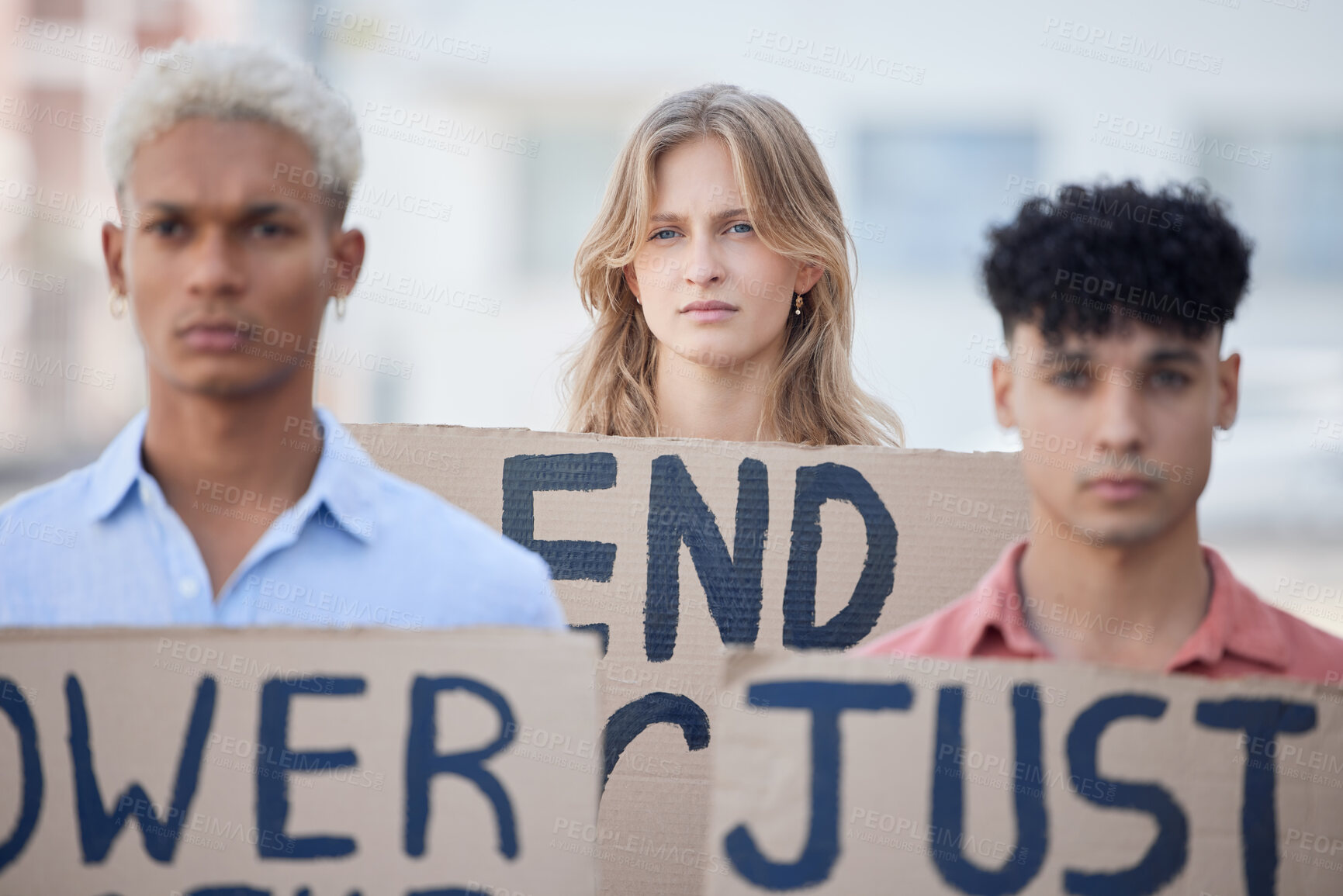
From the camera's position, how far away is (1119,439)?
5.39ft

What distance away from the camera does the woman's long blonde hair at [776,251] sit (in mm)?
2963

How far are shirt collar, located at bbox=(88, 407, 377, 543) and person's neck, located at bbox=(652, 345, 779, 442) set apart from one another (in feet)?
4.19

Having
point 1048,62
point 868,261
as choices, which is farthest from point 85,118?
point 1048,62

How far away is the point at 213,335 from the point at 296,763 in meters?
0.53

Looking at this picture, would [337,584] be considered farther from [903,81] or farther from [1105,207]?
[903,81]

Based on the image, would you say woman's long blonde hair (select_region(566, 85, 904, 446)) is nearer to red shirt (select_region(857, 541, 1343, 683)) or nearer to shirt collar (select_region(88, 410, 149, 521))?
red shirt (select_region(857, 541, 1343, 683))

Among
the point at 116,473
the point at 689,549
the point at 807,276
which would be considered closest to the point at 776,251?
the point at 807,276

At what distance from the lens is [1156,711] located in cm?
167

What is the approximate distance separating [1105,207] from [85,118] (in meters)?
18.0

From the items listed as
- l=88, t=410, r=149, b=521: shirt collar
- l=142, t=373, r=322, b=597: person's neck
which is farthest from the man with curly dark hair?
l=88, t=410, r=149, b=521: shirt collar

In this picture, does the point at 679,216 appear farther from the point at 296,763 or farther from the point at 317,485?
the point at 296,763

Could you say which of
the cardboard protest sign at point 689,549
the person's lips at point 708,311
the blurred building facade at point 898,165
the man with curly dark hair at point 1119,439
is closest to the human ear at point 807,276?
the person's lips at point 708,311

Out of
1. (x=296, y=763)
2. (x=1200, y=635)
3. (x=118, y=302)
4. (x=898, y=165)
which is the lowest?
(x=296, y=763)

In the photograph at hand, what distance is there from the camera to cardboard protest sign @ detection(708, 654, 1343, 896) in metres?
1.66
